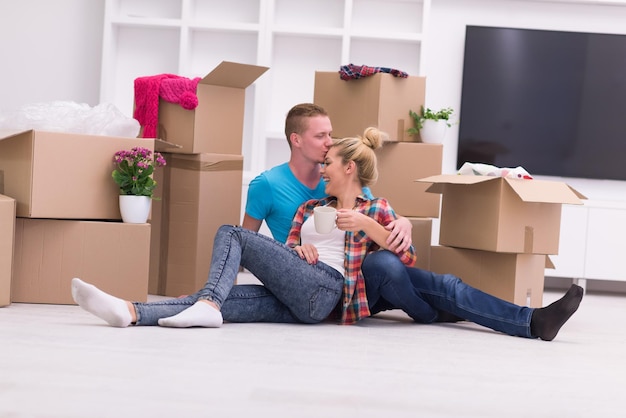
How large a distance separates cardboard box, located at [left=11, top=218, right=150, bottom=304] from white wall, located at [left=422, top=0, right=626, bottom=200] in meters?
2.25

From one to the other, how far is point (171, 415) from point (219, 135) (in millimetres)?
1895

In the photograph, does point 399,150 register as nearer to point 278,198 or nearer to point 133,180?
point 278,198

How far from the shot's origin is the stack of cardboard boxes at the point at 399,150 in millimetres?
3176

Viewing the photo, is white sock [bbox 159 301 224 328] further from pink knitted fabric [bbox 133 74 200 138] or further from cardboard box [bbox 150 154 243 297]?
pink knitted fabric [bbox 133 74 200 138]

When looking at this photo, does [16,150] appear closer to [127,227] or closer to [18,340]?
[127,227]

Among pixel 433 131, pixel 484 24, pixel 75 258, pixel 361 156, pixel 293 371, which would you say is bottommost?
pixel 293 371

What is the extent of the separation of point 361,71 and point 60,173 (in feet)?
3.87

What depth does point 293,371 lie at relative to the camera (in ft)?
6.03

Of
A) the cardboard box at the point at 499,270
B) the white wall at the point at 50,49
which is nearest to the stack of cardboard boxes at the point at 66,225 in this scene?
the cardboard box at the point at 499,270

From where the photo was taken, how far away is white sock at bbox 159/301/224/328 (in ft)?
7.41

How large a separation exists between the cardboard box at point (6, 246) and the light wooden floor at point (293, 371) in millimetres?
81

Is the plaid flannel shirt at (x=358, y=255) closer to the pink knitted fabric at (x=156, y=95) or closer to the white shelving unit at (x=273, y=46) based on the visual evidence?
the pink knitted fabric at (x=156, y=95)

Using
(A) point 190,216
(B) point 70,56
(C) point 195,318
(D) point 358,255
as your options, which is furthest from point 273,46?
(C) point 195,318

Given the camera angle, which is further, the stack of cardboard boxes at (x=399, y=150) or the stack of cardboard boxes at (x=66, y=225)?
the stack of cardboard boxes at (x=399, y=150)
